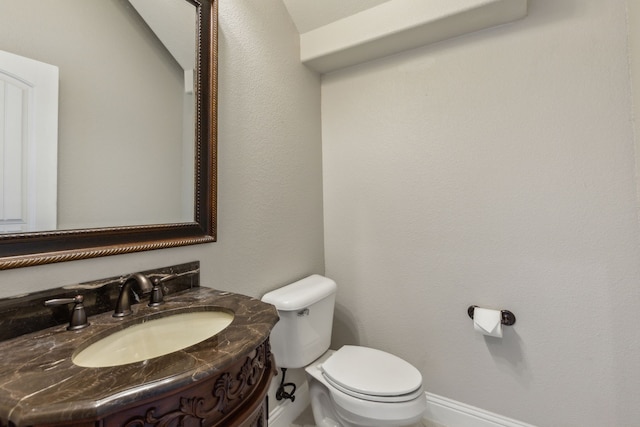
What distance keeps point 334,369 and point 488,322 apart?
0.77 metres

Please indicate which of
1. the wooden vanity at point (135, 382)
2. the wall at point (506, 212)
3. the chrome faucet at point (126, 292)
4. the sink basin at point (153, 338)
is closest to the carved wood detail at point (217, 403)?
the wooden vanity at point (135, 382)

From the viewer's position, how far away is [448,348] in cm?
159

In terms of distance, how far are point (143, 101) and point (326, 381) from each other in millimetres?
1404

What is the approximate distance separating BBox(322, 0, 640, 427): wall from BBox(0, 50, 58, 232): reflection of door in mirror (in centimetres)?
141

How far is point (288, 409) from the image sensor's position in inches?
63.1

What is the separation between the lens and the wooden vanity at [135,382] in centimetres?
46

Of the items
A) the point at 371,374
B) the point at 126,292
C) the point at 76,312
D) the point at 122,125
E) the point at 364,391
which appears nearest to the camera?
the point at 76,312

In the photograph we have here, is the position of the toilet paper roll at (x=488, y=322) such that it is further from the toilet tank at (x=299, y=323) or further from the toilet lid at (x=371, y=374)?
the toilet tank at (x=299, y=323)

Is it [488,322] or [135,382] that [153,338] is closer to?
[135,382]

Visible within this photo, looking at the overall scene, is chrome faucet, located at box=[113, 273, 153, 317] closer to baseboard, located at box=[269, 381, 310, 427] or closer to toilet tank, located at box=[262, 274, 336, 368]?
toilet tank, located at box=[262, 274, 336, 368]

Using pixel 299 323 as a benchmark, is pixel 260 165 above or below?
above

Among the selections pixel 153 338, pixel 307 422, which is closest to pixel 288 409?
pixel 307 422

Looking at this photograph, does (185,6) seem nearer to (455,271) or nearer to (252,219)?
(252,219)

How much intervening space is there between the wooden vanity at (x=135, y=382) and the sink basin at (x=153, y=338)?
30 mm
